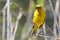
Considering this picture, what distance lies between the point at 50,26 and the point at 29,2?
20cm

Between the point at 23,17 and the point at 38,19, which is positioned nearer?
the point at 38,19

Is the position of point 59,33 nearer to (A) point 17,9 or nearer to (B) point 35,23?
(B) point 35,23

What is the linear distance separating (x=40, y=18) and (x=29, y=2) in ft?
1.27

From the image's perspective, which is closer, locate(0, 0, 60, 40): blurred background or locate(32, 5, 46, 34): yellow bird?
locate(32, 5, 46, 34): yellow bird

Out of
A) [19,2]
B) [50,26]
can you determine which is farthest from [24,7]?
[50,26]

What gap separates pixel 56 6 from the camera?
1203mm

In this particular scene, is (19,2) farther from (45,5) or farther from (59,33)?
(59,33)

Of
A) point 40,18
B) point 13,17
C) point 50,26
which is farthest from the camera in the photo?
point 13,17

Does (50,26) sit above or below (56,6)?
below

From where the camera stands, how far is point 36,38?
1.11 meters

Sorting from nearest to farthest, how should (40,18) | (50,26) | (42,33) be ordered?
(40,18)
(42,33)
(50,26)

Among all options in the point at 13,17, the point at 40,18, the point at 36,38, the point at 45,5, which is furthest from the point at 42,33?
the point at 13,17

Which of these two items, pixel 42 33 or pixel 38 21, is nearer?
pixel 38 21

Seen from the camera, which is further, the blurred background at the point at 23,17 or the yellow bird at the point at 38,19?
the blurred background at the point at 23,17
